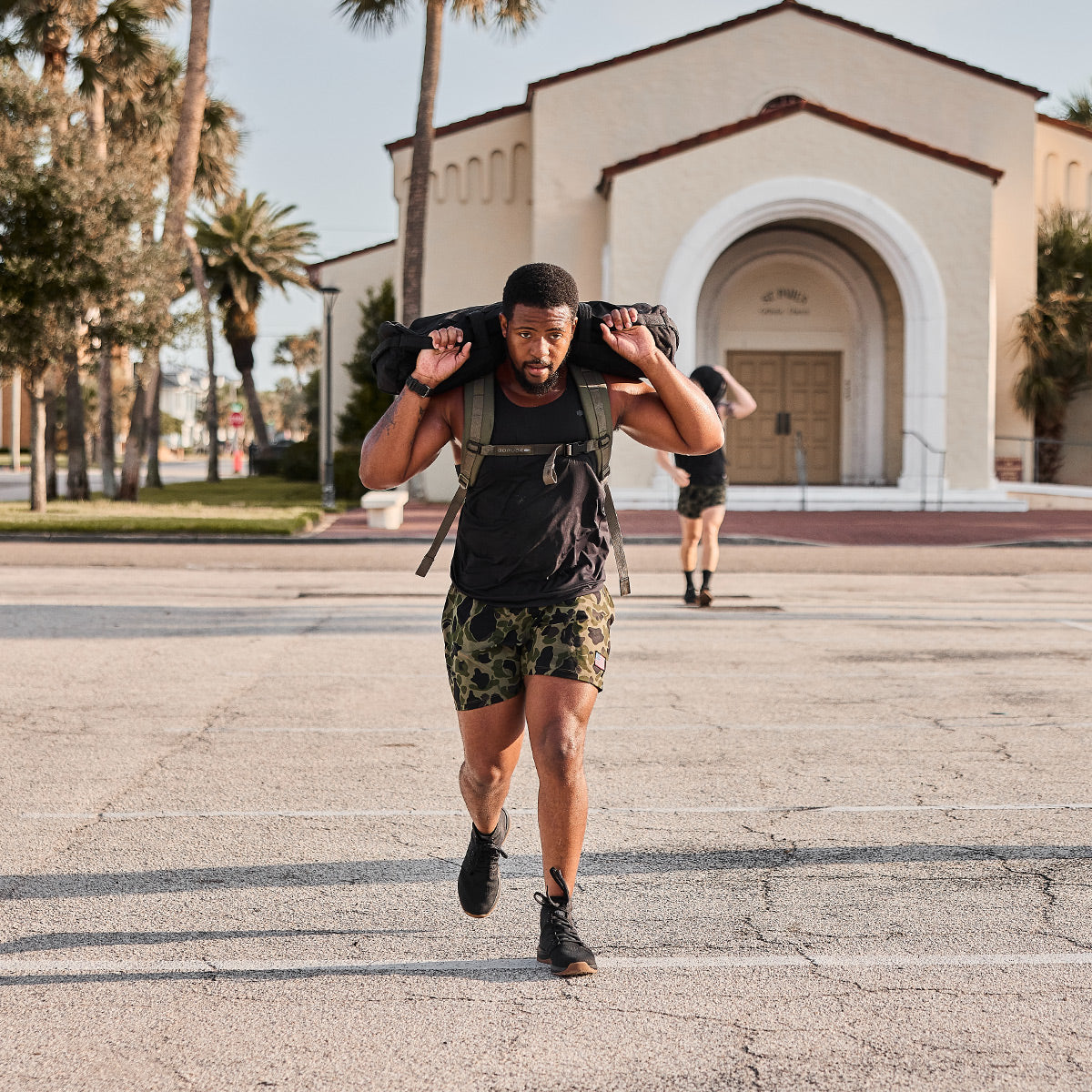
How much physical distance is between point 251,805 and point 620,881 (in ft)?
5.73

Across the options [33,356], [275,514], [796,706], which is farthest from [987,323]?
[796,706]

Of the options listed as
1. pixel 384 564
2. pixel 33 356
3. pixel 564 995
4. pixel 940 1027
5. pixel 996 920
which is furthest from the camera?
pixel 33 356

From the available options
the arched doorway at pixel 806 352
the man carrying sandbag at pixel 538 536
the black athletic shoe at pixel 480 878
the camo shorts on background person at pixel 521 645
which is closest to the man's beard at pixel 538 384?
the man carrying sandbag at pixel 538 536

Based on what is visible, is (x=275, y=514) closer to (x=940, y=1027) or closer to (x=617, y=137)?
(x=617, y=137)

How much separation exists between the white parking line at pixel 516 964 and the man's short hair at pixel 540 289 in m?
1.79

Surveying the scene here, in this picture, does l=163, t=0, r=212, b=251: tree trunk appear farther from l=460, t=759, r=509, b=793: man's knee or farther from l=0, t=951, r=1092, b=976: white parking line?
l=0, t=951, r=1092, b=976: white parking line

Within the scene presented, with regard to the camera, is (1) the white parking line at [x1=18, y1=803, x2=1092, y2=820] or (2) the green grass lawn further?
(2) the green grass lawn

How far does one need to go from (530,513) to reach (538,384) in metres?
0.36

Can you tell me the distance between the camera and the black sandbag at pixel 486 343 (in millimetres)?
3797

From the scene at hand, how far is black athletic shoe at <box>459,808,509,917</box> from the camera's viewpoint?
402 cm

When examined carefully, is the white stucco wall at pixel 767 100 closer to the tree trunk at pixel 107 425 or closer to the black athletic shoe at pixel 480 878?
the tree trunk at pixel 107 425

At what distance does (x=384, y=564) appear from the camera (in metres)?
17.0

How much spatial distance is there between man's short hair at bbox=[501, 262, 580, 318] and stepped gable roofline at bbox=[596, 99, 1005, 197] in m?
24.6

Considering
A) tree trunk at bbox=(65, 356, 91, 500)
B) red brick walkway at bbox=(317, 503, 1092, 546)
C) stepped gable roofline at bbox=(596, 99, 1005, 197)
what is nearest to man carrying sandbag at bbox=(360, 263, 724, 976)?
red brick walkway at bbox=(317, 503, 1092, 546)
